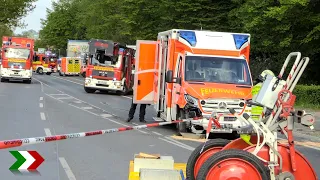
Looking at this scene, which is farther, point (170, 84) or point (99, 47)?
point (99, 47)

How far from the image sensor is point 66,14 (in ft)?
327

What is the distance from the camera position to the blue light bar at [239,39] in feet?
46.5

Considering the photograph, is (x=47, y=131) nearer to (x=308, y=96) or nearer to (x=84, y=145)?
(x=84, y=145)

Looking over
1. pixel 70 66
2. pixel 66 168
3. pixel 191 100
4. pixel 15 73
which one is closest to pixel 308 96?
pixel 191 100

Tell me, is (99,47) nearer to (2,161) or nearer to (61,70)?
(2,161)

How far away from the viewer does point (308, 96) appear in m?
24.8

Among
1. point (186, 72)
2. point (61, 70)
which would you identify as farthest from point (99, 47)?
point (61, 70)

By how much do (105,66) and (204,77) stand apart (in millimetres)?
18512

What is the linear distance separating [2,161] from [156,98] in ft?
24.8

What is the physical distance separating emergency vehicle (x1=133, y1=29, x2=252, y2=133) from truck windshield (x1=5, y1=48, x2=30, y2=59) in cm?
2520

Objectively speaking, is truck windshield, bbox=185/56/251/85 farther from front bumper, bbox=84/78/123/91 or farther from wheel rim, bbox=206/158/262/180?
front bumper, bbox=84/78/123/91

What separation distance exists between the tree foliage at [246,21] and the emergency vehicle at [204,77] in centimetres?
979

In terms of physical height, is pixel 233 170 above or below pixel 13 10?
below

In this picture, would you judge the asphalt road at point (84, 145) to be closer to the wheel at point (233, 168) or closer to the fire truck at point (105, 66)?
the wheel at point (233, 168)
